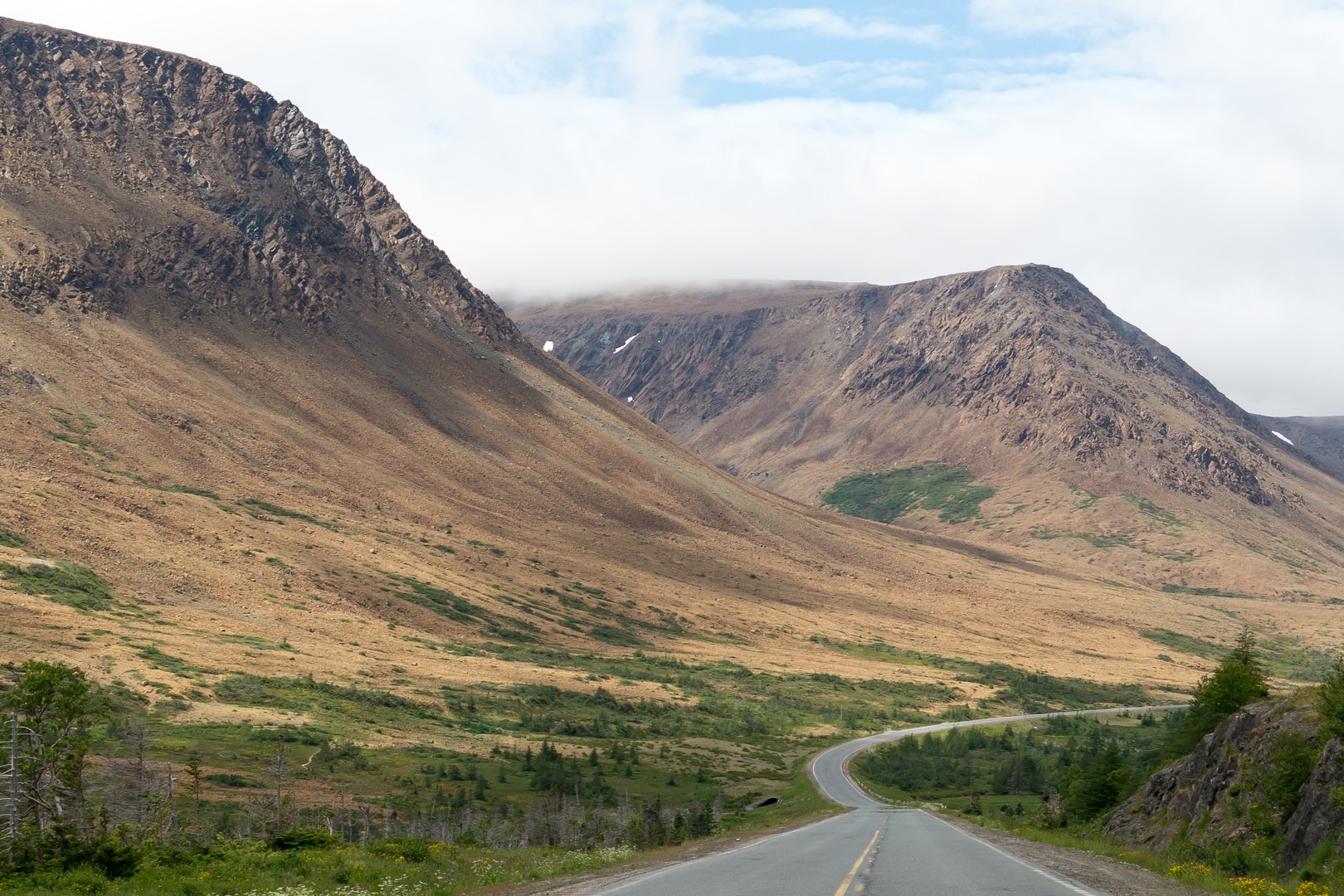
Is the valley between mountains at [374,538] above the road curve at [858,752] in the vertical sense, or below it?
above

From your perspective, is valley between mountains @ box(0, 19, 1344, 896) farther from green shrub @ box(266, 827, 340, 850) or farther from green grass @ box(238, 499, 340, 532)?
green shrub @ box(266, 827, 340, 850)

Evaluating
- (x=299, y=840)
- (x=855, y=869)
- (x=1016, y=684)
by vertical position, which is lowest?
(x=1016, y=684)

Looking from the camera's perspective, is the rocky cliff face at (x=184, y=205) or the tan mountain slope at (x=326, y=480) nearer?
the tan mountain slope at (x=326, y=480)

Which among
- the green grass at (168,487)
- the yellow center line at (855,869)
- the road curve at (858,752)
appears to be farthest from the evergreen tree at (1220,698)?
the green grass at (168,487)

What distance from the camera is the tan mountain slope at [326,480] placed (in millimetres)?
84688

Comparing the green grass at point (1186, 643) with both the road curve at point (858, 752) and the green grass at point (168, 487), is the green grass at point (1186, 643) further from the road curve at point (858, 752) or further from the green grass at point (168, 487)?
the green grass at point (168, 487)

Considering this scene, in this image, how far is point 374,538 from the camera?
110 metres

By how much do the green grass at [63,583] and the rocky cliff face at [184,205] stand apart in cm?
5524

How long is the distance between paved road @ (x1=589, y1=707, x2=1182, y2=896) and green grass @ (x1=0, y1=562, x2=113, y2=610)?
58.6 metres

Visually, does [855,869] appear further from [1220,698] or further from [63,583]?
[63,583]

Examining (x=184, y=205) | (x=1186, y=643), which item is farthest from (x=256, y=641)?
(x=1186, y=643)

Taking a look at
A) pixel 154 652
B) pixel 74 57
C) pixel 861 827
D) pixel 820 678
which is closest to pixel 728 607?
pixel 820 678

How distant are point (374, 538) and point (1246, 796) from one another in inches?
3788

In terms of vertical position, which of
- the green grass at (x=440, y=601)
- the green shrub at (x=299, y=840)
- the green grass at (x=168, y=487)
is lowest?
the green grass at (x=440, y=601)
